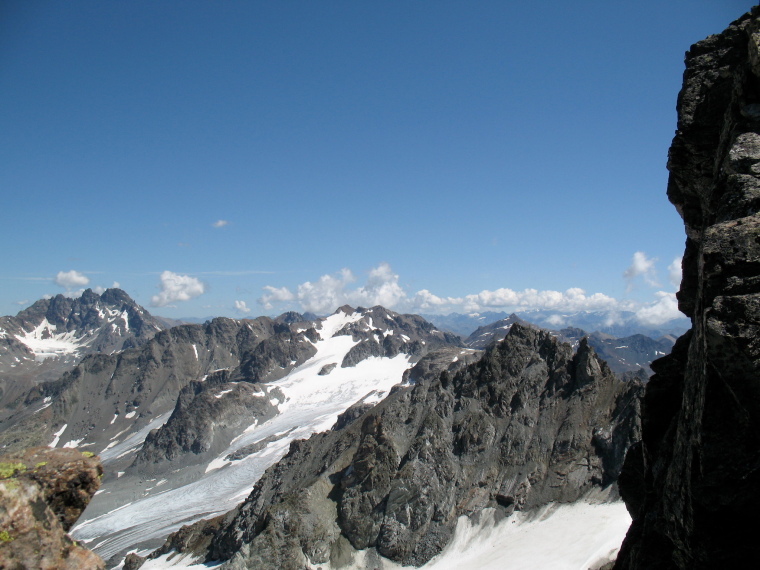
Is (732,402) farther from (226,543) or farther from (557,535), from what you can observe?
(226,543)

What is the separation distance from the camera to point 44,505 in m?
8.66

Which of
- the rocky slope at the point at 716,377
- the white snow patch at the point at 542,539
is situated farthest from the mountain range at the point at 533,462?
the white snow patch at the point at 542,539

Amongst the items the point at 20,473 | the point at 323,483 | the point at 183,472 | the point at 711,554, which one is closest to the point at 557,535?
the point at 323,483

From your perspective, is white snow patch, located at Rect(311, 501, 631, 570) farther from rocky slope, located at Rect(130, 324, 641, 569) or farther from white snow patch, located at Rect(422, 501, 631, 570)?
rocky slope, located at Rect(130, 324, 641, 569)

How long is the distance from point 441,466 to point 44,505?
232 ft

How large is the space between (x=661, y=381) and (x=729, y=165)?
25.7ft

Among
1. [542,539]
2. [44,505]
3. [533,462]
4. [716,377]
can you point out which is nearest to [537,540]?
[542,539]

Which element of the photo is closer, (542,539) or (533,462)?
(542,539)

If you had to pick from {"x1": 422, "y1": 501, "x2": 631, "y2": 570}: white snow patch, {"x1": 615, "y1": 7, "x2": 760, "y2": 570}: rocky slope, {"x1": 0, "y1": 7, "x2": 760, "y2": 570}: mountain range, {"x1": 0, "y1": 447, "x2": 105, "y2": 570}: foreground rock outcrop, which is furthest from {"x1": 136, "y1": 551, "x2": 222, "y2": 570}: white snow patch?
{"x1": 615, "y1": 7, "x2": 760, "y2": 570}: rocky slope

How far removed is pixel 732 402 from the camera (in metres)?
10.4

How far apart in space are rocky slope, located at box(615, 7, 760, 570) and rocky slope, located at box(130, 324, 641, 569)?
2176 inches

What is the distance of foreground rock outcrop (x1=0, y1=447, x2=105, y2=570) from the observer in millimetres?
7859

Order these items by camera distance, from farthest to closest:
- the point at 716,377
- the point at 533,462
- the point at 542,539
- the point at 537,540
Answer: the point at 533,462 → the point at 537,540 → the point at 542,539 → the point at 716,377

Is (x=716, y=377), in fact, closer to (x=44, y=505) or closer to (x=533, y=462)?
(x=44, y=505)
